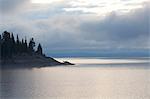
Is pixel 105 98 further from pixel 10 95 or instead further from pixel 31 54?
pixel 31 54

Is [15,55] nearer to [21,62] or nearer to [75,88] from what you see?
[21,62]

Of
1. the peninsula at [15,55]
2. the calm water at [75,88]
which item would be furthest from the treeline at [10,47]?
the calm water at [75,88]

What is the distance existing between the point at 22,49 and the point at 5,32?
10940 mm

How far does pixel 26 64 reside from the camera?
194m

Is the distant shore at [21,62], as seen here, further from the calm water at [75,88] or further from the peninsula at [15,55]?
the calm water at [75,88]

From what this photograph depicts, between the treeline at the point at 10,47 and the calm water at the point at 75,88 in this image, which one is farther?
the treeline at the point at 10,47

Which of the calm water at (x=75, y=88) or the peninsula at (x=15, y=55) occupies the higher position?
the peninsula at (x=15, y=55)

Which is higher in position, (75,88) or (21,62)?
(21,62)

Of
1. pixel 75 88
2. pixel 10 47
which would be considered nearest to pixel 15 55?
pixel 10 47

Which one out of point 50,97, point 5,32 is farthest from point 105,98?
point 5,32

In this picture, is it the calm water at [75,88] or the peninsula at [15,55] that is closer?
the calm water at [75,88]

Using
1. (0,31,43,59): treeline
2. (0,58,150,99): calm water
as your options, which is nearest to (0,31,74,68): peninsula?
(0,31,43,59): treeline

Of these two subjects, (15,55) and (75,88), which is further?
(15,55)

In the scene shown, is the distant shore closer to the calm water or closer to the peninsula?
the peninsula
